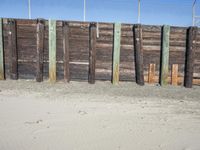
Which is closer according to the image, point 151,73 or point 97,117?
point 97,117

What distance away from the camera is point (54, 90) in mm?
9203

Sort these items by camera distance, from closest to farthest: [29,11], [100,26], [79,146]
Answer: [79,146]
[100,26]
[29,11]

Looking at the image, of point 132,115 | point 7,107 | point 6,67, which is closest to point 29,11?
point 6,67

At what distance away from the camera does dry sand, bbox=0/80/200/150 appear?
199 inches

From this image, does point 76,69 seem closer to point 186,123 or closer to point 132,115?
point 132,115

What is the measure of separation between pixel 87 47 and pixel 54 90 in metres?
1.90

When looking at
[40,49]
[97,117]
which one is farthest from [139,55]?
[97,117]

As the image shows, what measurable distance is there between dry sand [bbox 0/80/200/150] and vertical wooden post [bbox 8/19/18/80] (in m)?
0.70

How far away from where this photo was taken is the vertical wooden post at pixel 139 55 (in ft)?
32.9

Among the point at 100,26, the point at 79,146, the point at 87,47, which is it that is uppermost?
the point at 100,26

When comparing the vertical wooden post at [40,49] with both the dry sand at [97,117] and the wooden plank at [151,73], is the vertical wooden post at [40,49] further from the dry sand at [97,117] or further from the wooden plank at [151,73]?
the wooden plank at [151,73]

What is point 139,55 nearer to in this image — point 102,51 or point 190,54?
point 102,51

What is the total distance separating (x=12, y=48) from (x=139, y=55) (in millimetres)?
3982

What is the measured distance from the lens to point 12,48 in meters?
10.4
